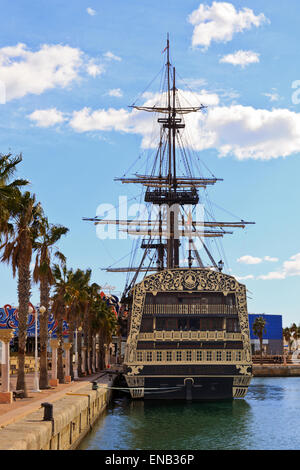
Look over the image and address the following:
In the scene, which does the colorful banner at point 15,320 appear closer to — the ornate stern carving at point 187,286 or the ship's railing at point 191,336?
the ornate stern carving at point 187,286

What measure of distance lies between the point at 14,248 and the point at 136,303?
16048 mm

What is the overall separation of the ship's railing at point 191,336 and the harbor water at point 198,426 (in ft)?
17.3

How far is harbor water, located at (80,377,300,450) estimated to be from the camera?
1206 inches

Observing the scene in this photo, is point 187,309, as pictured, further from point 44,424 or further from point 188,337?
point 44,424

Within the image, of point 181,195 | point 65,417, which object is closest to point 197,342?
point 65,417

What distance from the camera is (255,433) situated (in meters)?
34.8

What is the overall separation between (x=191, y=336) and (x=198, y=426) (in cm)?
1317

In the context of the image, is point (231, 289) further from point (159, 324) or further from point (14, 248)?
point (14, 248)

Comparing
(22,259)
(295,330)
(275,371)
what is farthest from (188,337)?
(295,330)

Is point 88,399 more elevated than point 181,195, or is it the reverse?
point 181,195

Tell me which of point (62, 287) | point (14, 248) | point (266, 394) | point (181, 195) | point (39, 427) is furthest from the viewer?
point (181, 195)

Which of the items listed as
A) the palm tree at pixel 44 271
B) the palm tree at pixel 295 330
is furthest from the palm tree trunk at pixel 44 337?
the palm tree at pixel 295 330

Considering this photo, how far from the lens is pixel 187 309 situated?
5059 centimetres

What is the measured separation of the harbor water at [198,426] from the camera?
1206 inches
